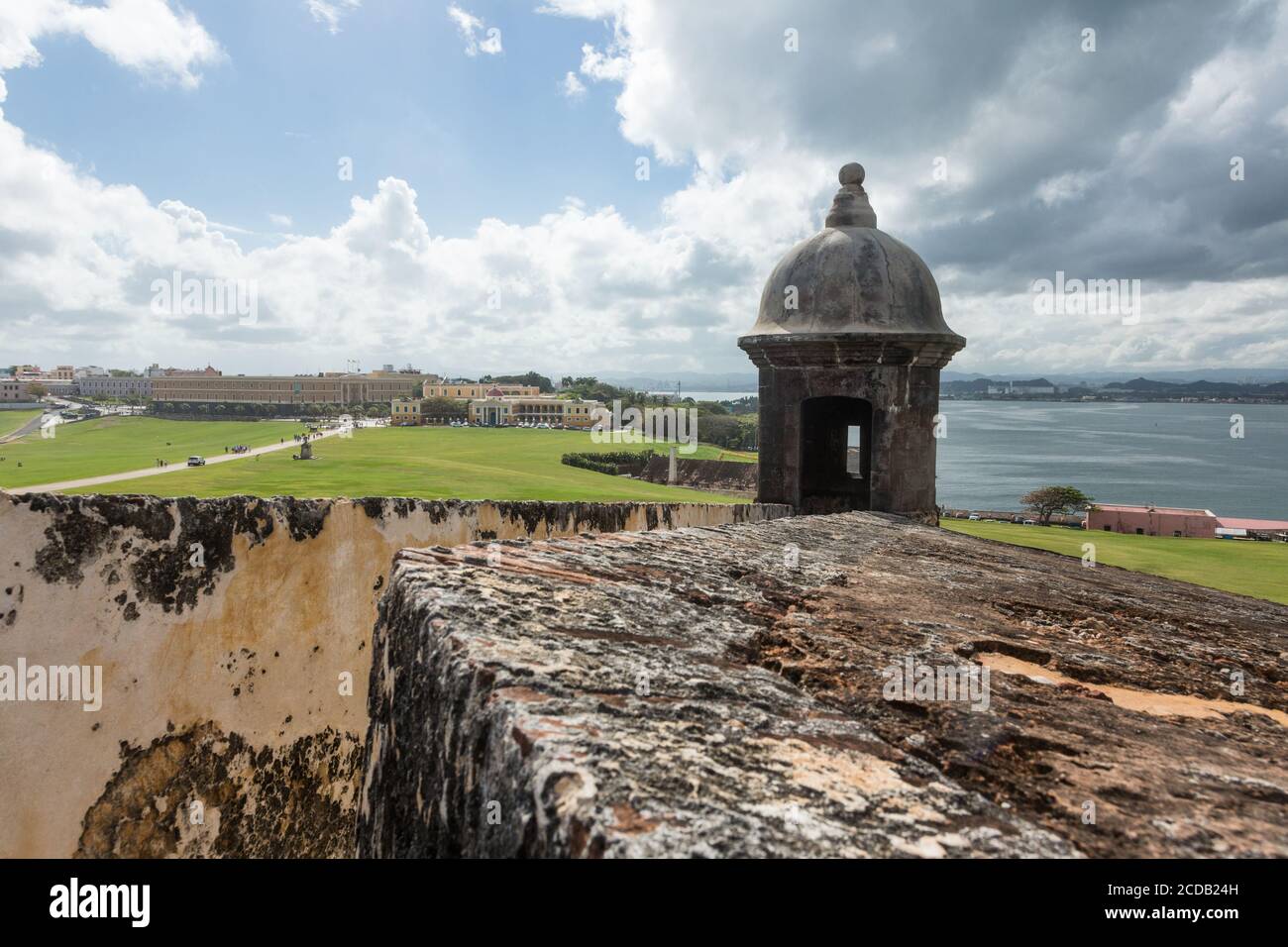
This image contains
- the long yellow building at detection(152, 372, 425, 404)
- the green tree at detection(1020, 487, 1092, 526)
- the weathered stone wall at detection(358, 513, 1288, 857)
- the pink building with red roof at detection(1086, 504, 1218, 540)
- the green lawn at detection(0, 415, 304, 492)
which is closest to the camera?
the weathered stone wall at detection(358, 513, 1288, 857)

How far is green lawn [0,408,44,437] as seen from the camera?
98.4 meters

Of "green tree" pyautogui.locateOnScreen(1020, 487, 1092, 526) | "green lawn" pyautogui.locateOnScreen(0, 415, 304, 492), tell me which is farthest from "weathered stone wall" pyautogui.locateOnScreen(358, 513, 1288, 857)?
"green tree" pyautogui.locateOnScreen(1020, 487, 1092, 526)

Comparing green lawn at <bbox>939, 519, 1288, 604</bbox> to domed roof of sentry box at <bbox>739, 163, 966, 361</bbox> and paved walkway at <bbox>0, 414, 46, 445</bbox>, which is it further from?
paved walkway at <bbox>0, 414, 46, 445</bbox>

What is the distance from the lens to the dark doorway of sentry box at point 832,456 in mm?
10250

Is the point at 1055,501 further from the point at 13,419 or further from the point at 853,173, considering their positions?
the point at 13,419

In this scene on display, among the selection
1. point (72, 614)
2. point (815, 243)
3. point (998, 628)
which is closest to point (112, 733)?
point (72, 614)

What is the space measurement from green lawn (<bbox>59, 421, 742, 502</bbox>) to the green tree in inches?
1049

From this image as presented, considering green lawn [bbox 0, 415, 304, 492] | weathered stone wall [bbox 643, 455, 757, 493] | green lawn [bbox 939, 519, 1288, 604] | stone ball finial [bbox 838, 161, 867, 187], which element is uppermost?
stone ball finial [bbox 838, 161, 867, 187]

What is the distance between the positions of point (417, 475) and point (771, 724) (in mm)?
44164

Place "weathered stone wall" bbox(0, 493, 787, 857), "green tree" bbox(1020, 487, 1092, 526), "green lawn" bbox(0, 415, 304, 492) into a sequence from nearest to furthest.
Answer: "weathered stone wall" bbox(0, 493, 787, 857) → "green lawn" bbox(0, 415, 304, 492) → "green tree" bbox(1020, 487, 1092, 526)

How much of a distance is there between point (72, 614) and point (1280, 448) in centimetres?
21323

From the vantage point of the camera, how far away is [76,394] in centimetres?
16975

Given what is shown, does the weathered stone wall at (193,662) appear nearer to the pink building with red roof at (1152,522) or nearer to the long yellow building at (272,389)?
the pink building with red roof at (1152,522)

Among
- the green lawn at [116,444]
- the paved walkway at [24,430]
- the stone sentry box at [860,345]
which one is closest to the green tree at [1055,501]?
the stone sentry box at [860,345]
